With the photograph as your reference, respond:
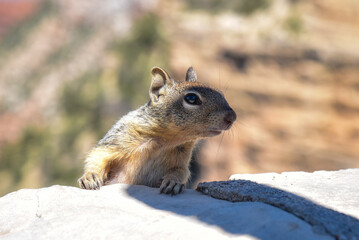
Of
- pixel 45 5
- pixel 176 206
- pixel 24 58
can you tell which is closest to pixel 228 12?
pixel 176 206

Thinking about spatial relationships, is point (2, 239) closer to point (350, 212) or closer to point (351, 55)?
point (350, 212)

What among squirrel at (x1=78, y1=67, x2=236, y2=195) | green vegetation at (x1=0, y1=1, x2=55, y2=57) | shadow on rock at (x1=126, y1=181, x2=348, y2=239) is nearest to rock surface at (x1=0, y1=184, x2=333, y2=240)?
shadow on rock at (x1=126, y1=181, x2=348, y2=239)

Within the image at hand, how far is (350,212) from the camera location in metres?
4.61

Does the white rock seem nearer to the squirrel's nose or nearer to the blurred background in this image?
the squirrel's nose

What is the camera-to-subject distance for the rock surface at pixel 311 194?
3994mm

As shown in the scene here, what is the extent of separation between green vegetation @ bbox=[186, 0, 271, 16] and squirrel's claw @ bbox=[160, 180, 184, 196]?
82.0 feet

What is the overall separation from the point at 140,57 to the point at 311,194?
1174 inches

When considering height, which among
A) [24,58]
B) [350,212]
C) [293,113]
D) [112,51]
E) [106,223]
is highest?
[24,58]

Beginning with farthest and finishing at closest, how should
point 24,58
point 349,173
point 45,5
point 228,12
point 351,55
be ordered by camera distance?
1. point 45,5
2. point 24,58
3. point 228,12
4. point 351,55
5. point 349,173

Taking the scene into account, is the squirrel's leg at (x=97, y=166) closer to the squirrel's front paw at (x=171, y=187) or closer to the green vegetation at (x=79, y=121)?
the squirrel's front paw at (x=171, y=187)

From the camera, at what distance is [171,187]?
548 centimetres

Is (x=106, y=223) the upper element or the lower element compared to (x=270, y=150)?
lower

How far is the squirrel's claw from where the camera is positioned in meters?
5.45

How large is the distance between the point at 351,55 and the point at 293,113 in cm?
455
